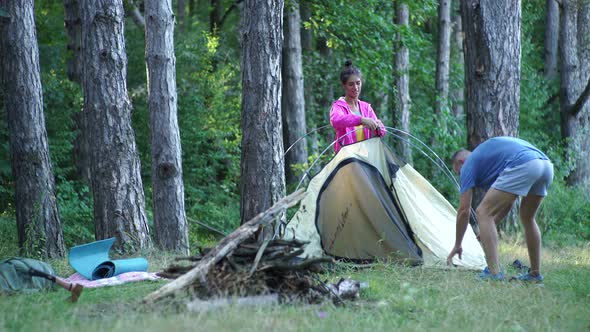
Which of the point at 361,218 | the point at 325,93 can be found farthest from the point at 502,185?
the point at 325,93

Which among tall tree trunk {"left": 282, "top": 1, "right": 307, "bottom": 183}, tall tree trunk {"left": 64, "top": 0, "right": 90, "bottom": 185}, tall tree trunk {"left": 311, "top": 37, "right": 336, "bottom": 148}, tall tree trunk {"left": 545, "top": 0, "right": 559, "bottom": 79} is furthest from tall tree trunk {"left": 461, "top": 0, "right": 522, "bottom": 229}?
tall tree trunk {"left": 545, "top": 0, "right": 559, "bottom": 79}

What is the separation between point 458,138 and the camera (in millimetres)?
18000

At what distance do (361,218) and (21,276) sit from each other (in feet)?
11.9

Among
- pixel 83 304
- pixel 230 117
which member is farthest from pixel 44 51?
pixel 83 304

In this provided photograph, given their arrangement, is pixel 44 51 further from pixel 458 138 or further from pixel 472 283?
pixel 472 283

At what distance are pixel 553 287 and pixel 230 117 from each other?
41.1 feet

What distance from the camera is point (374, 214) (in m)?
8.43

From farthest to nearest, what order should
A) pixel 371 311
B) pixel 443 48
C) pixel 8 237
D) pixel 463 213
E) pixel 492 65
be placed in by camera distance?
1. pixel 443 48
2. pixel 8 237
3. pixel 492 65
4. pixel 463 213
5. pixel 371 311

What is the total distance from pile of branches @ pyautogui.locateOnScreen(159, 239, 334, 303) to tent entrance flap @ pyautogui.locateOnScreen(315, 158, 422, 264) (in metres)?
2.42

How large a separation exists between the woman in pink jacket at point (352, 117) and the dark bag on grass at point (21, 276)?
11.5ft

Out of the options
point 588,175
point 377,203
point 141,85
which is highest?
point 141,85

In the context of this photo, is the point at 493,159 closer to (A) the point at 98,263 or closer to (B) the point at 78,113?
(A) the point at 98,263

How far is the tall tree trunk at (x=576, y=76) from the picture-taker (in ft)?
54.4

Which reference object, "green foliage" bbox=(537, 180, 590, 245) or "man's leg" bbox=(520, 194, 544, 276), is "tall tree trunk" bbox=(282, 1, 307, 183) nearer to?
"green foliage" bbox=(537, 180, 590, 245)
